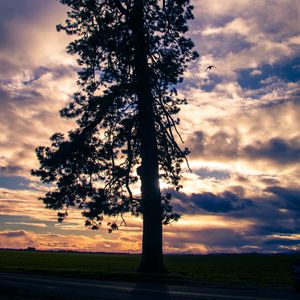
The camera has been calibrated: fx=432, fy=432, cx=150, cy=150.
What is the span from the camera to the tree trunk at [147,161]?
22.5 meters

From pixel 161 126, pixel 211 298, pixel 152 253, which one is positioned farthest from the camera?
pixel 161 126

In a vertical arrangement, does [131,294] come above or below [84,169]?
below

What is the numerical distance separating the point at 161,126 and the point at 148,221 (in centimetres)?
527

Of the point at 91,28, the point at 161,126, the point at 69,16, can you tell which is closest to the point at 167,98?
the point at 161,126

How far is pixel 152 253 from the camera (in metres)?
22.4

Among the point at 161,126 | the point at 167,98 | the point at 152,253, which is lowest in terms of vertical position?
the point at 152,253

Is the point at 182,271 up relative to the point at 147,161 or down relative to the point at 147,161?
down

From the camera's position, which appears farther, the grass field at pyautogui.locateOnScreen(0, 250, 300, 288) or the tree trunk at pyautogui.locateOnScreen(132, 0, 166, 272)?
the tree trunk at pyautogui.locateOnScreen(132, 0, 166, 272)

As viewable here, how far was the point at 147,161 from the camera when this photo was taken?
2330 centimetres

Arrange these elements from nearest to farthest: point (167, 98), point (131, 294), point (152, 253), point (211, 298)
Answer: point (211, 298), point (131, 294), point (152, 253), point (167, 98)

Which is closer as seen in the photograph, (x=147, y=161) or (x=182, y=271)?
(x=147, y=161)

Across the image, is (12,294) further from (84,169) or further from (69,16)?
(69,16)

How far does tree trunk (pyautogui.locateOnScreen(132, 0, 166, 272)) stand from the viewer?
73.8 feet

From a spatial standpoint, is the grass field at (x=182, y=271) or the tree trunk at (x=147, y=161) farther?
the tree trunk at (x=147, y=161)
